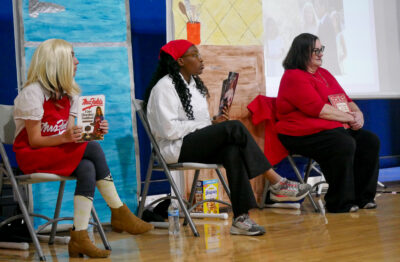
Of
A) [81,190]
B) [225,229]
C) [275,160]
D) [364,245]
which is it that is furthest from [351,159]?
[81,190]

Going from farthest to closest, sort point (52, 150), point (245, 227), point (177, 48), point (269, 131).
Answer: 1. point (269, 131)
2. point (177, 48)
3. point (245, 227)
4. point (52, 150)

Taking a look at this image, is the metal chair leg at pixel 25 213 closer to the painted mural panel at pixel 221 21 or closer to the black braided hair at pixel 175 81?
the black braided hair at pixel 175 81

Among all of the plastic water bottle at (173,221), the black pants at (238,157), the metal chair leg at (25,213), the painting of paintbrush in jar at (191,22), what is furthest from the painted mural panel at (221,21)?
the metal chair leg at (25,213)

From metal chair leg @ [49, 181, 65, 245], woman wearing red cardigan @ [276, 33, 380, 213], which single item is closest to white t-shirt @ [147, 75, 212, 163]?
metal chair leg @ [49, 181, 65, 245]

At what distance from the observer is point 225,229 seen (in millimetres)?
3270

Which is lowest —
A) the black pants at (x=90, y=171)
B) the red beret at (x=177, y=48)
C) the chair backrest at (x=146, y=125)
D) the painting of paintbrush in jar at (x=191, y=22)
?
the black pants at (x=90, y=171)

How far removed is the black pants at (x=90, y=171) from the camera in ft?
8.50

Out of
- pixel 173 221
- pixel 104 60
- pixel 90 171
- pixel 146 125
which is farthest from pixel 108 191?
pixel 104 60

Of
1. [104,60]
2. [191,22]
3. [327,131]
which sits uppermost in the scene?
[191,22]

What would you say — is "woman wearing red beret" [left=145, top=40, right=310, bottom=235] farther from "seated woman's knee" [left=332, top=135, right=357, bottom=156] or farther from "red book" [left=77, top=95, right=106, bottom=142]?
"red book" [left=77, top=95, right=106, bottom=142]

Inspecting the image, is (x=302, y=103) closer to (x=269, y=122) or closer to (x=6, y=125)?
(x=269, y=122)

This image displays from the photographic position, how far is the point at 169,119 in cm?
321

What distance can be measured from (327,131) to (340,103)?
33 cm

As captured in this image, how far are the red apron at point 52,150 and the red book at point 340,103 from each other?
2.02 meters
